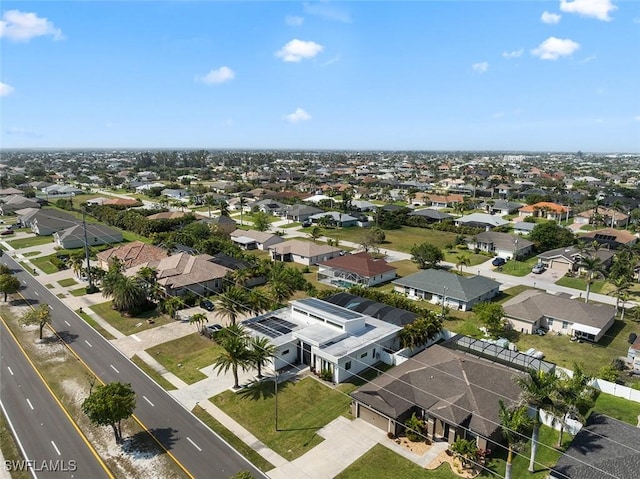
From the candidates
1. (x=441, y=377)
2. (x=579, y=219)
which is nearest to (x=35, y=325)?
(x=441, y=377)

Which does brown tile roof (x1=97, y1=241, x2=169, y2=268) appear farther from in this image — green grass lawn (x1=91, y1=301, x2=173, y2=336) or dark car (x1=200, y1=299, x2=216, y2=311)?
dark car (x1=200, y1=299, x2=216, y2=311)

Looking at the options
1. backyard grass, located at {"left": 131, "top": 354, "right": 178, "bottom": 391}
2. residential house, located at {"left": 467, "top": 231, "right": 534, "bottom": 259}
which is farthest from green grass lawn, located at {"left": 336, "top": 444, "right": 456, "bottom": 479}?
residential house, located at {"left": 467, "top": 231, "right": 534, "bottom": 259}

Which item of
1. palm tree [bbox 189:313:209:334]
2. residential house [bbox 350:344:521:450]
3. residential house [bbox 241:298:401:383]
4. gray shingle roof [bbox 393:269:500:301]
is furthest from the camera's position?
gray shingle roof [bbox 393:269:500:301]

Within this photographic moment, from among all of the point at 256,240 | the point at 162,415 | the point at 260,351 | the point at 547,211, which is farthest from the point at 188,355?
the point at 547,211

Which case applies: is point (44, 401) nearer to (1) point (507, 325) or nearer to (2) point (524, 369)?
(2) point (524, 369)

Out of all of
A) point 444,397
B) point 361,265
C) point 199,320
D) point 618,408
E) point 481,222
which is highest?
point 481,222

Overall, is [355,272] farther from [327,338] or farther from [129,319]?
[129,319]
